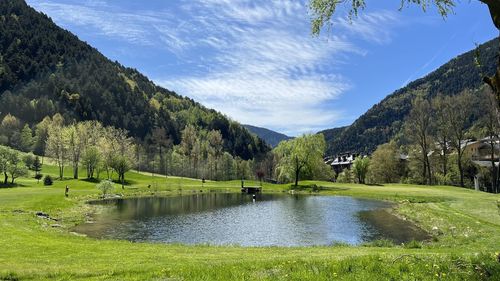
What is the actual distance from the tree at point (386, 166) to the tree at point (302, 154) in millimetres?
25695

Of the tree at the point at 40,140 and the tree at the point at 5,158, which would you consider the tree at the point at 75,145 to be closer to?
the tree at the point at 5,158

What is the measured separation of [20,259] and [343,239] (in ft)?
85.8

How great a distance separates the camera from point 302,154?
377ft

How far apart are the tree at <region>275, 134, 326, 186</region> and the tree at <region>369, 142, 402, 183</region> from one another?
25.7m

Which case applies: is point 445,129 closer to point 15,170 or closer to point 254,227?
point 254,227

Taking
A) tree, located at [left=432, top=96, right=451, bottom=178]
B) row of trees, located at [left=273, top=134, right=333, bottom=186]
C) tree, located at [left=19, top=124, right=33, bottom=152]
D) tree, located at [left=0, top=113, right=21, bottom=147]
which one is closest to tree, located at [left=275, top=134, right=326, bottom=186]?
row of trees, located at [left=273, top=134, right=333, bottom=186]

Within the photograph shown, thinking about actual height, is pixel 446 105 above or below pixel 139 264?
above

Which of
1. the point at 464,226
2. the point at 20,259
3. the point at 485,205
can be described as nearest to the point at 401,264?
the point at 20,259

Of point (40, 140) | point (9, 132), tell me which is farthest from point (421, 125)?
point (9, 132)

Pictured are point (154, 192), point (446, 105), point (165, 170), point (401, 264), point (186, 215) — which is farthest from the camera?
point (165, 170)

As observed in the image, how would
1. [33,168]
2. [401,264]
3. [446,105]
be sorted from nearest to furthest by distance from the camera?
[401,264] < [446,105] < [33,168]

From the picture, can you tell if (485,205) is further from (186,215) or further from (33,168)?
(33,168)

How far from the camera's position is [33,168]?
5069 inches

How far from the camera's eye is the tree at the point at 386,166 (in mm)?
132250
